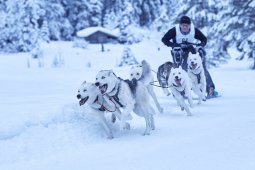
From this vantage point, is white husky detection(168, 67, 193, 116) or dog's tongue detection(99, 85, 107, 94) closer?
dog's tongue detection(99, 85, 107, 94)

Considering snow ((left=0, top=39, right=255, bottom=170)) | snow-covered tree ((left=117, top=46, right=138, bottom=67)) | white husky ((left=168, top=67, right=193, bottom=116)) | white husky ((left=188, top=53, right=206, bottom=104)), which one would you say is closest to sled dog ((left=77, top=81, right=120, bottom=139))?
snow ((left=0, top=39, right=255, bottom=170))

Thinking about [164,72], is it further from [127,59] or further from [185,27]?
[127,59]

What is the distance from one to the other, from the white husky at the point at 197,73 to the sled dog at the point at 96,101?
3182 mm

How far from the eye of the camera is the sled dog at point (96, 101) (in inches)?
213

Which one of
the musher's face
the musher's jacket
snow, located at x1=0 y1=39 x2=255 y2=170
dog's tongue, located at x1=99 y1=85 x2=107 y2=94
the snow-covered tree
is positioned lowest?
snow, located at x1=0 y1=39 x2=255 y2=170

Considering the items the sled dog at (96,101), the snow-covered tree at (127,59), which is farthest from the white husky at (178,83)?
the snow-covered tree at (127,59)

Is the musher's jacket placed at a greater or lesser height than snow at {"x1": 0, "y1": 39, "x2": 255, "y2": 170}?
greater

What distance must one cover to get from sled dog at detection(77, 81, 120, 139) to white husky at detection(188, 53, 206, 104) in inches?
125

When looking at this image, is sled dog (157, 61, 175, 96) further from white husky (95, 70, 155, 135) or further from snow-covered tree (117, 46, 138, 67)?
snow-covered tree (117, 46, 138, 67)

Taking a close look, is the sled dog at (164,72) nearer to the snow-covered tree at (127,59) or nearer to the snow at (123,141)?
the snow at (123,141)

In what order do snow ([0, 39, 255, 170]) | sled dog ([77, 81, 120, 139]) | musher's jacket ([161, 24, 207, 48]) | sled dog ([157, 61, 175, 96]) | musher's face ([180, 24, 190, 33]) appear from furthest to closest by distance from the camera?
musher's jacket ([161, 24, 207, 48]) → musher's face ([180, 24, 190, 33]) → sled dog ([157, 61, 175, 96]) → sled dog ([77, 81, 120, 139]) → snow ([0, 39, 255, 170])

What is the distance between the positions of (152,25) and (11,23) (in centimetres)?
2153

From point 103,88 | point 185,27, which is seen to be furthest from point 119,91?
point 185,27

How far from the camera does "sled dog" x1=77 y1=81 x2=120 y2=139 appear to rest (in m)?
5.41
